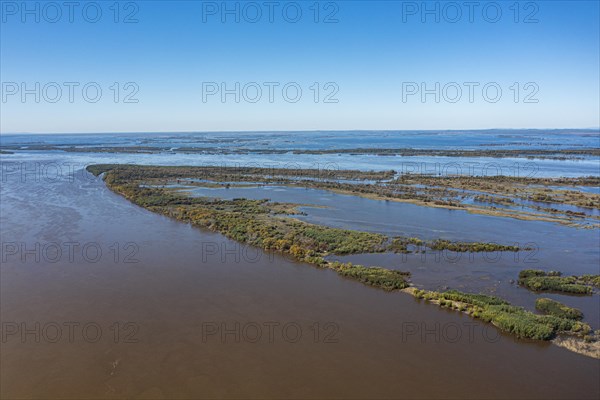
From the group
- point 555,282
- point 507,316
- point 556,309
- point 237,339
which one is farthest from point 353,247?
point 237,339

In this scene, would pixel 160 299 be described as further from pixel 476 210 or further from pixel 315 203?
pixel 476 210

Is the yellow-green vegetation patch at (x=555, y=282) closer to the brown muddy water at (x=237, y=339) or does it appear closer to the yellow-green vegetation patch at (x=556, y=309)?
the yellow-green vegetation patch at (x=556, y=309)

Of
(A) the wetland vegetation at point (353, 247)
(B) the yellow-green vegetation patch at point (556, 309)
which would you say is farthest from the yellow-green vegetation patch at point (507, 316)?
(B) the yellow-green vegetation patch at point (556, 309)

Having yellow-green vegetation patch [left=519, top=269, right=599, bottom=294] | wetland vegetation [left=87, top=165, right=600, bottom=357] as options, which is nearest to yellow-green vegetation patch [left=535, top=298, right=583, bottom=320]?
wetland vegetation [left=87, top=165, right=600, bottom=357]

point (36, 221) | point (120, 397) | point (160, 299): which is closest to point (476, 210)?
point (160, 299)

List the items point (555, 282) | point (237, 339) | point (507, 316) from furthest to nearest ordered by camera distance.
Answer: point (555, 282)
point (507, 316)
point (237, 339)

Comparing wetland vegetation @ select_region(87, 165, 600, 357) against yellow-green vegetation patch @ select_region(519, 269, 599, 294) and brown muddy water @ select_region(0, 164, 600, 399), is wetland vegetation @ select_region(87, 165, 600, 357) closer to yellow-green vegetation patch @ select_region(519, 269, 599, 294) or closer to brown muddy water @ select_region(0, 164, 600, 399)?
yellow-green vegetation patch @ select_region(519, 269, 599, 294)

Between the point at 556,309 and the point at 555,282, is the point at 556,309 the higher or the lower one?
the lower one

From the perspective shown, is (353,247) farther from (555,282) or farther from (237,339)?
(237,339)
